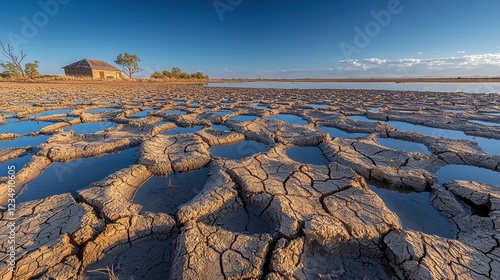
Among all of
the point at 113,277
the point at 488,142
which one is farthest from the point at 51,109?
the point at 488,142

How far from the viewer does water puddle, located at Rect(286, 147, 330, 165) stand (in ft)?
12.6

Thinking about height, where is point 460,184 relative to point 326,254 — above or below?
above

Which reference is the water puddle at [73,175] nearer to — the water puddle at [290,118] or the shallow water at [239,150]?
the shallow water at [239,150]

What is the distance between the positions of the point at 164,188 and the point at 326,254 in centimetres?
217

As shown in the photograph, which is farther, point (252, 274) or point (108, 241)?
point (108, 241)

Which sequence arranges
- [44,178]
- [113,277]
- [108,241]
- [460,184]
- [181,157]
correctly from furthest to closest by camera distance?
[181,157] → [44,178] → [460,184] → [108,241] → [113,277]

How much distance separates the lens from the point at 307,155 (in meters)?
4.16

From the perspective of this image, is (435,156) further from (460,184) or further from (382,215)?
(382,215)

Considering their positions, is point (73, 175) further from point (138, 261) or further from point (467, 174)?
point (467, 174)

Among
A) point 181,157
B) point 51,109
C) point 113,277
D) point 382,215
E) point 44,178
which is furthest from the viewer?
point 51,109

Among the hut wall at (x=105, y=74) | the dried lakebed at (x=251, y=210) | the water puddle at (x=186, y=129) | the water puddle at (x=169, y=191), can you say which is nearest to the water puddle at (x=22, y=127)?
the dried lakebed at (x=251, y=210)

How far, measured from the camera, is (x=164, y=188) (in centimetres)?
291

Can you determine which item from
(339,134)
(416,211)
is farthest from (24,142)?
(339,134)

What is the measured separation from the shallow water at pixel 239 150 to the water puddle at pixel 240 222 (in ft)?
5.57
